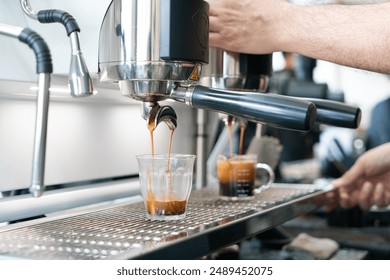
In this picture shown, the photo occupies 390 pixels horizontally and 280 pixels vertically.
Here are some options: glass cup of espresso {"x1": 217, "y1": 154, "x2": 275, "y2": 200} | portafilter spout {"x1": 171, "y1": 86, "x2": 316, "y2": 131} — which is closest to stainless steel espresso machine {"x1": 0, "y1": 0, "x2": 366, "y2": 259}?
portafilter spout {"x1": 171, "y1": 86, "x2": 316, "y2": 131}

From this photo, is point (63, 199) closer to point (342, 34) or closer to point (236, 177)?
point (236, 177)

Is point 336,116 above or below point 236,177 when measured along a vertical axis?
above

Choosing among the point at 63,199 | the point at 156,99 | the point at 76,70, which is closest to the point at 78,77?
the point at 76,70

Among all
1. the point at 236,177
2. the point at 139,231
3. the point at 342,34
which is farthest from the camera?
the point at 236,177

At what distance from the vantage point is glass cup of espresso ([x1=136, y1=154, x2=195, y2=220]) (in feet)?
2.18

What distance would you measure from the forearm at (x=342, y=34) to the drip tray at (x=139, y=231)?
22cm

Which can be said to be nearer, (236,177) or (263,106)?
(263,106)

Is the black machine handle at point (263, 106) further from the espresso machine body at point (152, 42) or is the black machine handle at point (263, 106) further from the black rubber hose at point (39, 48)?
the black rubber hose at point (39, 48)

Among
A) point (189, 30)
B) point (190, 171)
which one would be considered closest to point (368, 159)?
point (190, 171)

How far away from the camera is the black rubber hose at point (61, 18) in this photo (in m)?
0.56

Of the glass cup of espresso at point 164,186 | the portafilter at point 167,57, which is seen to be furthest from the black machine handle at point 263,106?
the glass cup of espresso at point 164,186

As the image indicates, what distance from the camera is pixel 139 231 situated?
60 centimetres

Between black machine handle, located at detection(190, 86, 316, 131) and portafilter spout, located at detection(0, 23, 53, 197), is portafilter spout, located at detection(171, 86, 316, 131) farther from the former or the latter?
portafilter spout, located at detection(0, 23, 53, 197)

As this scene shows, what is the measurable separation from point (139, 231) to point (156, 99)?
0.48ft
